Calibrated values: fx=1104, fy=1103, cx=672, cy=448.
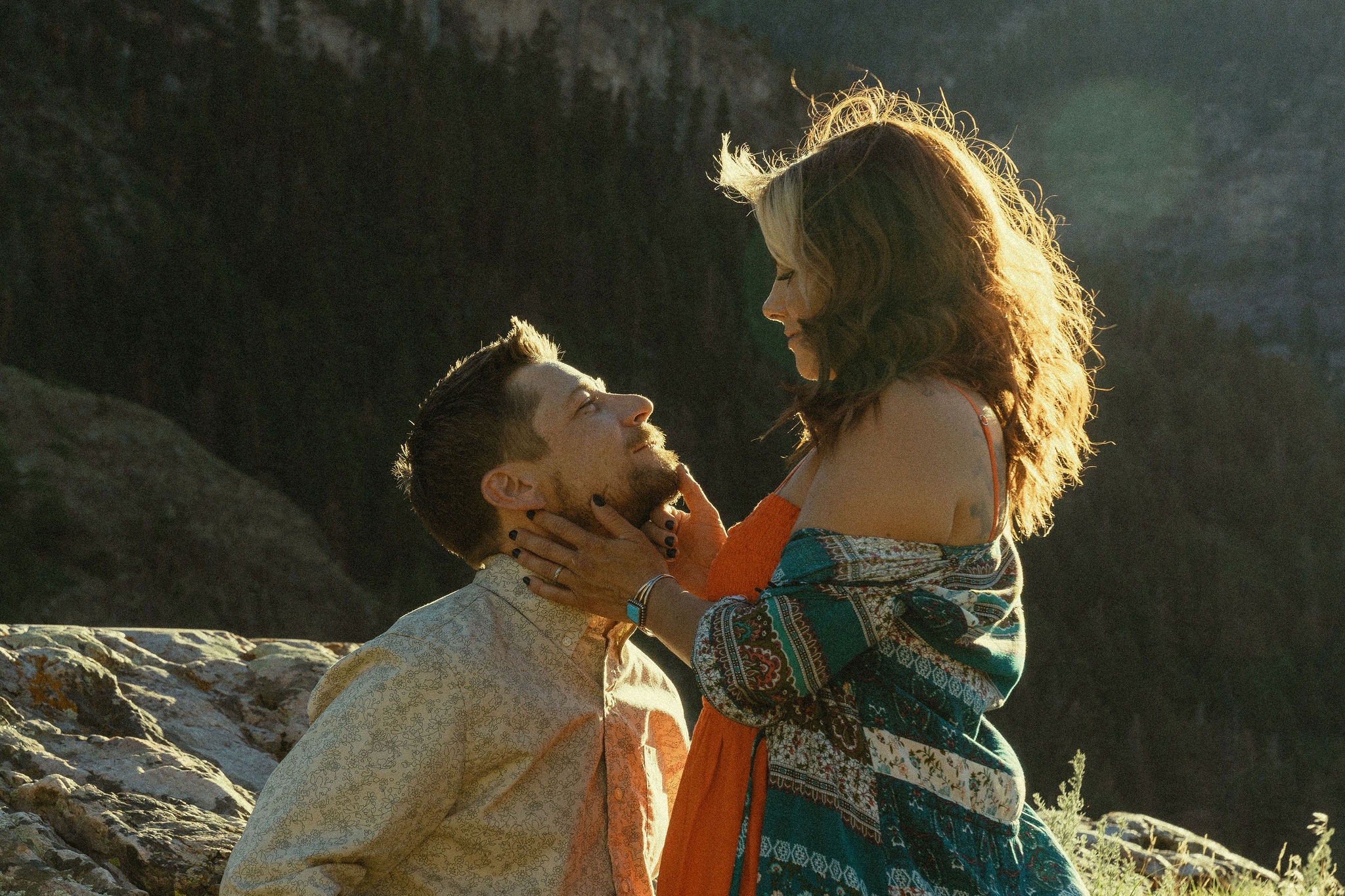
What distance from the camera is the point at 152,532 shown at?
1153 cm

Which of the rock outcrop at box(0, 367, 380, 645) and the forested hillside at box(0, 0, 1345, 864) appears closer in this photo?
the rock outcrop at box(0, 367, 380, 645)

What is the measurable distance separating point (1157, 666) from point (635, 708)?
18.4m

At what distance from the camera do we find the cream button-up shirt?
61.3 inches

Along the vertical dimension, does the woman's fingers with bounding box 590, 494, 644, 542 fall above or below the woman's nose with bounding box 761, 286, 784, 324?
below

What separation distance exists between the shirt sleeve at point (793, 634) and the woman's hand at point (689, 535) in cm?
44

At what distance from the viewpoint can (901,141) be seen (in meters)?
1.74

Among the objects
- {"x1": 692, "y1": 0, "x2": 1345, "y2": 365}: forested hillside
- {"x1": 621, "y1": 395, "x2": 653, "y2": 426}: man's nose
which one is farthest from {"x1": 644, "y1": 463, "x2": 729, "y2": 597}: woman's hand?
{"x1": 692, "y1": 0, "x2": 1345, "y2": 365}: forested hillside

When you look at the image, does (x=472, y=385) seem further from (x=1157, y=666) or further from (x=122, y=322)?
(x=1157, y=666)

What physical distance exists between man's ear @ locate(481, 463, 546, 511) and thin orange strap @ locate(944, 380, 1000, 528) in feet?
2.50

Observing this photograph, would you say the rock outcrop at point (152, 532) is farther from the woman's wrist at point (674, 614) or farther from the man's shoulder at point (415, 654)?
the woman's wrist at point (674, 614)

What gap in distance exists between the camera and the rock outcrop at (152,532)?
10.9 meters

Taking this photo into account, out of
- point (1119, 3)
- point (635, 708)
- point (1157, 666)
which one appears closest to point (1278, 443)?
point (1157, 666)

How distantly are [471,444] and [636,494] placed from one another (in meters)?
0.32

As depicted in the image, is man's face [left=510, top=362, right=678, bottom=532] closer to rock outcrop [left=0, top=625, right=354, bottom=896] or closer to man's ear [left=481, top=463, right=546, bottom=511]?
man's ear [left=481, top=463, right=546, bottom=511]
